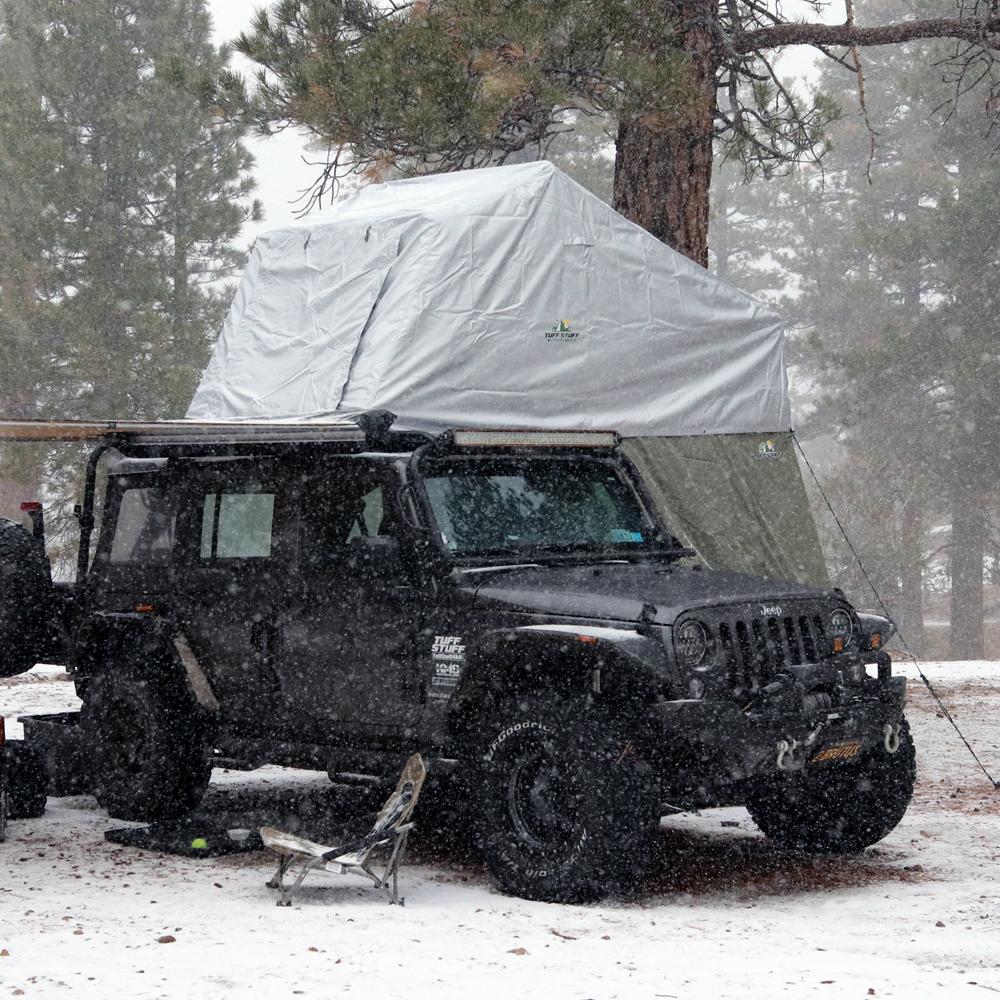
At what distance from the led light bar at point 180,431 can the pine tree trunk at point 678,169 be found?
5413 mm

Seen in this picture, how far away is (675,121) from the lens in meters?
11.7

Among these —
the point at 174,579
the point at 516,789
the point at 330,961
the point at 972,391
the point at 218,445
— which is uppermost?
the point at 972,391

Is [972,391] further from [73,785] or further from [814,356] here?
[73,785]

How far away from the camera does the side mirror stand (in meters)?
7.01

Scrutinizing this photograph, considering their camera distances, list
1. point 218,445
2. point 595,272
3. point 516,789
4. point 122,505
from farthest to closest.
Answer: point 595,272
point 122,505
point 218,445
point 516,789

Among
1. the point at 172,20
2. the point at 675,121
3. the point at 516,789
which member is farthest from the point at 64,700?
the point at 172,20

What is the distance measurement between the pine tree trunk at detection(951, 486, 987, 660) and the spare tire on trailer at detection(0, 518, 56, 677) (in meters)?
23.9

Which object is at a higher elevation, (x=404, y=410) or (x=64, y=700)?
(x=404, y=410)

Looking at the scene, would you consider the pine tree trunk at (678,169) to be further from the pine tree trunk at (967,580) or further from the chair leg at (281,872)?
the pine tree trunk at (967,580)

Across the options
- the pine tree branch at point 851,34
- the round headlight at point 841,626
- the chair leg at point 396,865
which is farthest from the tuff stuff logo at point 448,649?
the pine tree branch at point 851,34

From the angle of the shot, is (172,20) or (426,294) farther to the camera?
(172,20)

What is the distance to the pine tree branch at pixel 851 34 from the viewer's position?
483 inches

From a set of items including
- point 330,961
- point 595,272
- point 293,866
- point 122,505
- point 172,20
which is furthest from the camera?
point 172,20

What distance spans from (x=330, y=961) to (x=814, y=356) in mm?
30949
